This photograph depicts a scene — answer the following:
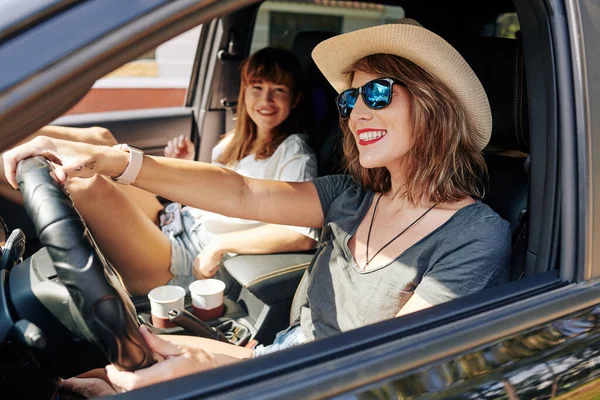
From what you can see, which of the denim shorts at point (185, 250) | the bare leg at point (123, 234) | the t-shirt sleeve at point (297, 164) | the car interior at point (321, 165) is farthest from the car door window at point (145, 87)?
the bare leg at point (123, 234)

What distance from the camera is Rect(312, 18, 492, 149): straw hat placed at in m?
1.46

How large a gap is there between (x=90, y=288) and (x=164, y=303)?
1.09 m

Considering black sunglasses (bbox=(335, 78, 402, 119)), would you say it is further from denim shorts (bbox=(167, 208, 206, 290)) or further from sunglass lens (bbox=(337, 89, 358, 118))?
denim shorts (bbox=(167, 208, 206, 290))

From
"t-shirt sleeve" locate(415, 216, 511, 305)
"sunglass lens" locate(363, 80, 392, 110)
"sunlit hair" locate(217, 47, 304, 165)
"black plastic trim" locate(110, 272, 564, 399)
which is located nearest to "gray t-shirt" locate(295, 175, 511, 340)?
"t-shirt sleeve" locate(415, 216, 511, 305)

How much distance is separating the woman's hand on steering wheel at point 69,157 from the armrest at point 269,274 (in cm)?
67

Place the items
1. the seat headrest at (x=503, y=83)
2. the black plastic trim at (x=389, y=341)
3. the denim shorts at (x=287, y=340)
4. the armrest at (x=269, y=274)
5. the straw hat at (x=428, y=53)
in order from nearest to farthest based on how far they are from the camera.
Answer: the black plastic trim at (x=389, y=341)
the straw hat at (x=428, y=53)
the seat headrest at (x=503, y=83)
the denim shorts at (x=287, y=340)
the armrest at (x=269, y=274)

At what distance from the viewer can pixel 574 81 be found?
1.04 m

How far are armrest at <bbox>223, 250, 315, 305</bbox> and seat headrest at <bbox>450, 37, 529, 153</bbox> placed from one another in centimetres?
83

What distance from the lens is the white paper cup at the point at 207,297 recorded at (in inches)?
85.3

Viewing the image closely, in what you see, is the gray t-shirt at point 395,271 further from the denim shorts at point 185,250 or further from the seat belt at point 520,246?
the denim shorts at point 185,250

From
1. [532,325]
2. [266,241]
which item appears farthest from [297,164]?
[532,325]

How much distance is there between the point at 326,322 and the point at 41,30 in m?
1.13

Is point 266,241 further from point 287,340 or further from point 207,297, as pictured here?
point 287,340

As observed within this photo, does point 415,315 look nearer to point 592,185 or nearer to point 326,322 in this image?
point 592,185
